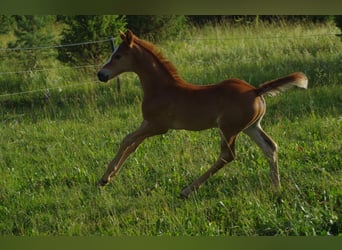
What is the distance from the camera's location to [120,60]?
378 centimetres

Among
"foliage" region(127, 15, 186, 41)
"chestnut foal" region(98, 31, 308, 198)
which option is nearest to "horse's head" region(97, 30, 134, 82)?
"chestnut foal" region(98, 31, 308, 198)

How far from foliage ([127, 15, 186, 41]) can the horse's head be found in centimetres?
494

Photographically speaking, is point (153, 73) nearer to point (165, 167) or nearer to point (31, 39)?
point (165, 167)

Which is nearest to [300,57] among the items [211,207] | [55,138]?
[55,138]

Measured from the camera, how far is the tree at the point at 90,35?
8.71 metres

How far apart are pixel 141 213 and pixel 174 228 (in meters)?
Answer: 0.54

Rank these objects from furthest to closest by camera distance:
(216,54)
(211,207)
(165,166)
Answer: (216,54) → (165,166) → (211,207)

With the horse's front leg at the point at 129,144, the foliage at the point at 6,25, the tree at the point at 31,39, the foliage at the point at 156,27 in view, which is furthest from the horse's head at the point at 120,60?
the foliage at the point at 6,25

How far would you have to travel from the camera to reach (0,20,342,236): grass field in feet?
11.0

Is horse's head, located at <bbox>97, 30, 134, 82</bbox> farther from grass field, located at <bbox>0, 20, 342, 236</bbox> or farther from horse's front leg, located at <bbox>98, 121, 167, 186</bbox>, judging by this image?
grass field, located at <bbox>0, 20, 342, 236</bbox>

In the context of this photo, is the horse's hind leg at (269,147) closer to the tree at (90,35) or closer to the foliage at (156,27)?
the foliage at (156,27)

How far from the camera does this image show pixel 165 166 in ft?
15.1

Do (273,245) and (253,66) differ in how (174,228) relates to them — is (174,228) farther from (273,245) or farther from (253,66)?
(253,66)

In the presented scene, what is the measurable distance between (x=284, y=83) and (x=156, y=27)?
6.25 m
